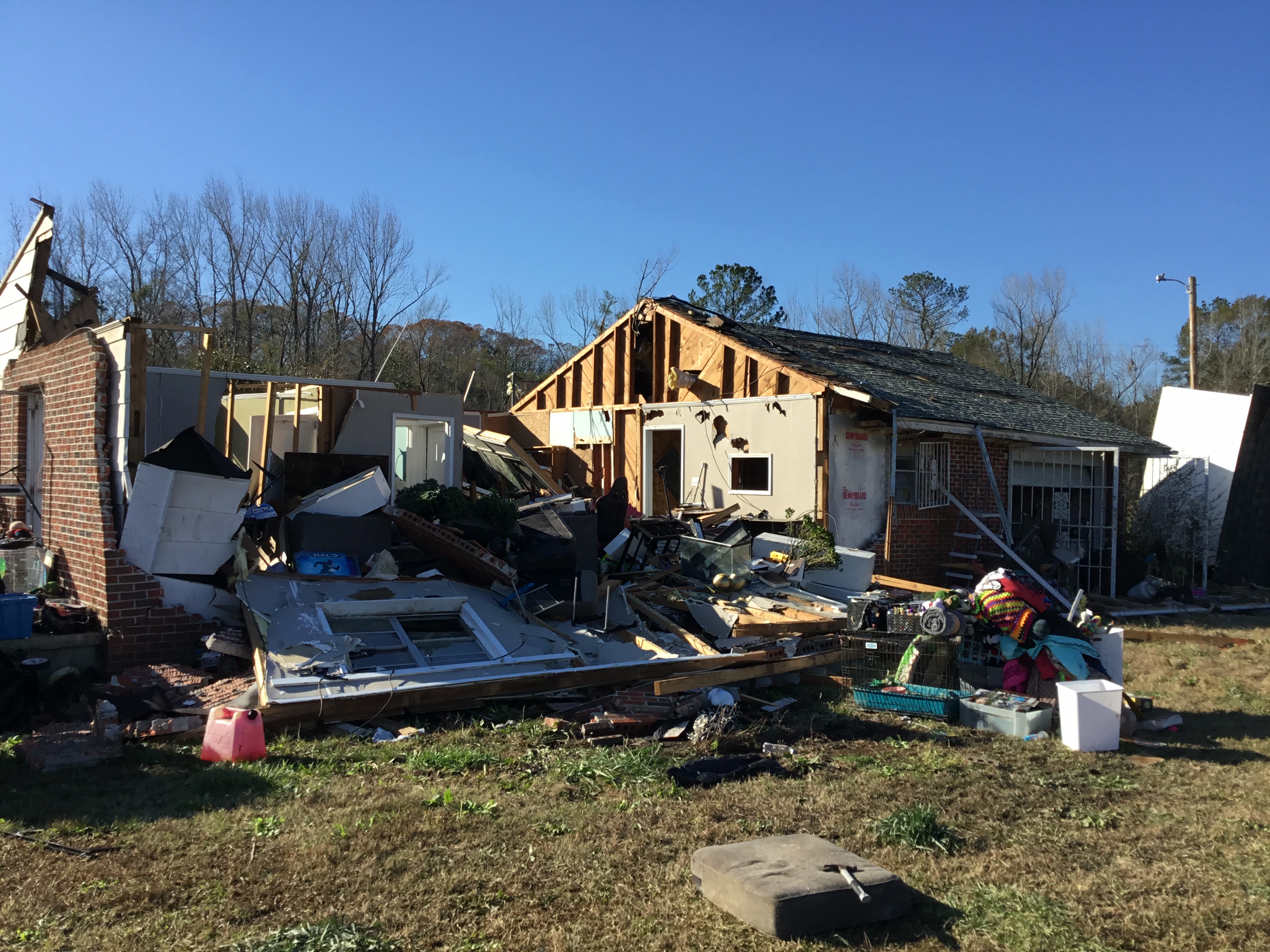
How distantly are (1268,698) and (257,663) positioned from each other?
918 cm

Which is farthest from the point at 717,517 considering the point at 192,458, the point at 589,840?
the point at 589,840

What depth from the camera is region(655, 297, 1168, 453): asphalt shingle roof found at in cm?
1465

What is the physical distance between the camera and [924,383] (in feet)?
55.7

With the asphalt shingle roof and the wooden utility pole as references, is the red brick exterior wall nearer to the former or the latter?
the asphalt shingle roof

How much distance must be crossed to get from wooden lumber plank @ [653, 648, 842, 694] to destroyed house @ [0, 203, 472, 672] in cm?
427

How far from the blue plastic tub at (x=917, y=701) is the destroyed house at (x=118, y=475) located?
5979 millimetres

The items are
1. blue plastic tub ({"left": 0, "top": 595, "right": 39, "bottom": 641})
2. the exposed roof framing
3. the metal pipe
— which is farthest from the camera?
the exposed roof framing

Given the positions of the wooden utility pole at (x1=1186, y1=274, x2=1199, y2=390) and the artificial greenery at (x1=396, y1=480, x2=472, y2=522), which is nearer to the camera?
the artificial greenery at (x1=396, y1=480, x2=472, y2=522)

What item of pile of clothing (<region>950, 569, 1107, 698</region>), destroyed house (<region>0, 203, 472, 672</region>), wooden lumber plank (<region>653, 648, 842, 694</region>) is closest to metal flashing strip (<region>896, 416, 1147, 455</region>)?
wooden lumber plank (<region>653, 648, 842, 694</region>)

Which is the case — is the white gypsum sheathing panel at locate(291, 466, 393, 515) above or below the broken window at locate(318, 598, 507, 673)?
above

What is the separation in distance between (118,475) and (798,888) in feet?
24.1

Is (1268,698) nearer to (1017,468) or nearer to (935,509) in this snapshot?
(935,509)

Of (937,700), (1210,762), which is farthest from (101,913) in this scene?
(1210,762)

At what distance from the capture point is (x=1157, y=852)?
4.80 m
